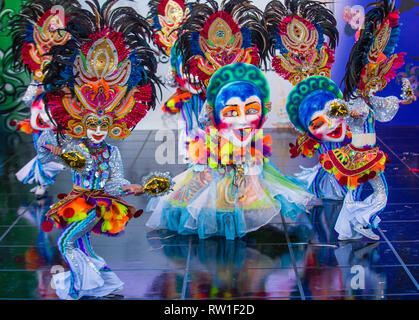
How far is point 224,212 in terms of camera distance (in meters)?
5.85

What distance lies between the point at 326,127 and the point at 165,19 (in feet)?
9.92

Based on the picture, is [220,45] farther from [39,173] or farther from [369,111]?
[39,173]

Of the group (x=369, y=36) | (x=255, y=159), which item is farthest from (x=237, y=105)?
(x=369, y=36)

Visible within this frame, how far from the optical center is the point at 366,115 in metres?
5.56

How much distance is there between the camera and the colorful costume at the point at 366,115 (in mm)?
5551

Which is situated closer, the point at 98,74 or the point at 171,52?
the point at 98,74

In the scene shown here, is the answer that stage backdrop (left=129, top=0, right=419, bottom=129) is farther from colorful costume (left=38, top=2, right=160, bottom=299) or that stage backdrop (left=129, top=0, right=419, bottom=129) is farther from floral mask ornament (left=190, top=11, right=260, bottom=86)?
colorful costume (left=38, top=2, right=160, bottom=299)

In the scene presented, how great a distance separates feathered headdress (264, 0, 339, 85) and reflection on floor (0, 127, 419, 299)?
1366 millimetres

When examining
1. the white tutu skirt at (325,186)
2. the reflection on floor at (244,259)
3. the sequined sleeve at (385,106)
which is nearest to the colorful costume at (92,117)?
the reflection on floor at (244,259)

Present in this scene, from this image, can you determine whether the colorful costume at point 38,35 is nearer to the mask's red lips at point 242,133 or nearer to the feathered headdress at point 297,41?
the mask's red lips at point 242,133

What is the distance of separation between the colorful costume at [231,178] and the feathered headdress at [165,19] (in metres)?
2.20

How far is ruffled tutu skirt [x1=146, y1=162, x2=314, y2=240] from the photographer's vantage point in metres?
5.82

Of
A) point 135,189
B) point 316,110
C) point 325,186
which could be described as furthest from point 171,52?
point 135,189
